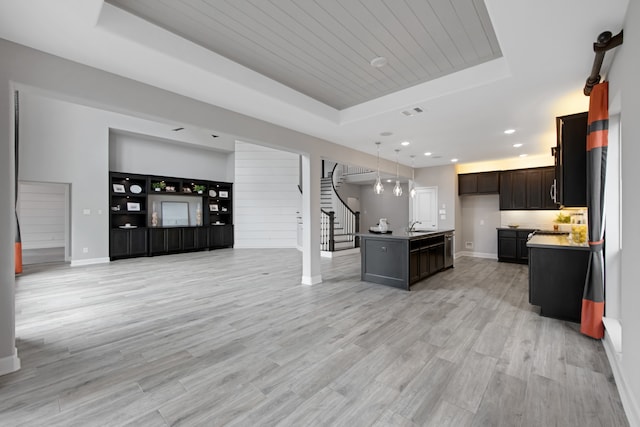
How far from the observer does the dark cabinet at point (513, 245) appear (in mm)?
7000

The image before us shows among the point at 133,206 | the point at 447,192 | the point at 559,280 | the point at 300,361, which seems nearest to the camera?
the point at 300,361

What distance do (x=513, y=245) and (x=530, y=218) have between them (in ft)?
3.03

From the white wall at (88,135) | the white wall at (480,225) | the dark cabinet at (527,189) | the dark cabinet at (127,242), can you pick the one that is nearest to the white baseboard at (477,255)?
the white wall at (480,225)

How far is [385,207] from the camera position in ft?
39.0

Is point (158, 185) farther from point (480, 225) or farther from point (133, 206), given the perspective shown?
point (480, 225)

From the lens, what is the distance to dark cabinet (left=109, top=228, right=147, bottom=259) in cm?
750

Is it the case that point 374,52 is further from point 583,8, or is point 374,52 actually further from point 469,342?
point 469,342

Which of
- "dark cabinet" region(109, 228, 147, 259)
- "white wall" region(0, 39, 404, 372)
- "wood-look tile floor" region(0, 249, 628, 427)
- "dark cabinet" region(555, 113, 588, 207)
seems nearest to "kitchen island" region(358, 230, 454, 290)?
"wood-look tile floor" region(0, 249, 628, 427)

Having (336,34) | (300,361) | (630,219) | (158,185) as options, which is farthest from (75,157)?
(630,219)

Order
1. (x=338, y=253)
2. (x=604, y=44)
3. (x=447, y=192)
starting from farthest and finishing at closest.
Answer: (x=338, y=253) < (x=447, y=192) < (x=604, y=44)

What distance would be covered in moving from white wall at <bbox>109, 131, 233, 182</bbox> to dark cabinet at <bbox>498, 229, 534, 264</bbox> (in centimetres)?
912

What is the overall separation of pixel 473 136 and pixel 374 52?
10.3 feet

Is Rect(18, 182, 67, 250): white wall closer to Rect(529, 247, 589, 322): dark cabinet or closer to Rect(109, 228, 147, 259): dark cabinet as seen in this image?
Rect(109, 228, 147, 259): dark cabinet

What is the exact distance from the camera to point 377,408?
1.87 metres
